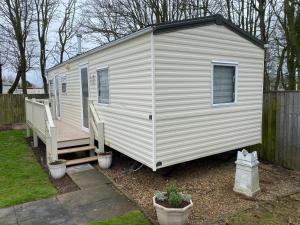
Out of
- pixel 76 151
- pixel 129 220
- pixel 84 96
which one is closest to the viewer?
pixel 129 220

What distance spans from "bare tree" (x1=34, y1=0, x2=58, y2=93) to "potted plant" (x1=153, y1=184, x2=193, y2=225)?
54.7 feet

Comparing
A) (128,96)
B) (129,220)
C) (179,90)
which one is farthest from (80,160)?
(179,90)

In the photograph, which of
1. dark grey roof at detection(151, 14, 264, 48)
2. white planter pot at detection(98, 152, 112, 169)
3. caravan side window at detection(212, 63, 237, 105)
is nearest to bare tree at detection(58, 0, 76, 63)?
white planter pot at detection(98, 152, 112, 169)

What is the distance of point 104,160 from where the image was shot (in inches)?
253

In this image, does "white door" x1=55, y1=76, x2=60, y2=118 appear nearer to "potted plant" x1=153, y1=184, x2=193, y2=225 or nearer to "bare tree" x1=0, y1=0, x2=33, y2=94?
"bare tree" x1=0, y1=0, x2=33, y2=94

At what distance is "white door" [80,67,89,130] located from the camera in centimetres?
810

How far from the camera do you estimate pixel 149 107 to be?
489 cm

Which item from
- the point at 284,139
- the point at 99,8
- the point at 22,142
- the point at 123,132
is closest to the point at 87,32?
the point at 99,8

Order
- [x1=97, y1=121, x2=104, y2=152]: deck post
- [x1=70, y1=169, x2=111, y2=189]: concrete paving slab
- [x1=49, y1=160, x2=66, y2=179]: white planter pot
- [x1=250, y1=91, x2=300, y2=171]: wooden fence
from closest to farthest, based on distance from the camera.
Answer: [x1=70, y1=169, x2=111, y2=189]: concrete paving slab → [x1=49, y1=160, x2=66, y2=179]: white planter pot → [x1=250, y1=91, x2=300, y2=171]: wooden fence → [x1=97, y1=121, x2=104, y2=152]: deck post

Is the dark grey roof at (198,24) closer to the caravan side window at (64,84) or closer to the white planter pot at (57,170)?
the white planter pot at (57,170)

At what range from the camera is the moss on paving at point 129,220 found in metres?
3.91

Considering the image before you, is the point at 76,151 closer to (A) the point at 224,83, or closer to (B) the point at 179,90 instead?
(B) the point at 179,90

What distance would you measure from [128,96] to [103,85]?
5.07 ft

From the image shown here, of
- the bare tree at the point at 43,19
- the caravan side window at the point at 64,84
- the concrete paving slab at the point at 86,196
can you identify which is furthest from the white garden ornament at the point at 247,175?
the bare tree at the point at 43,19
